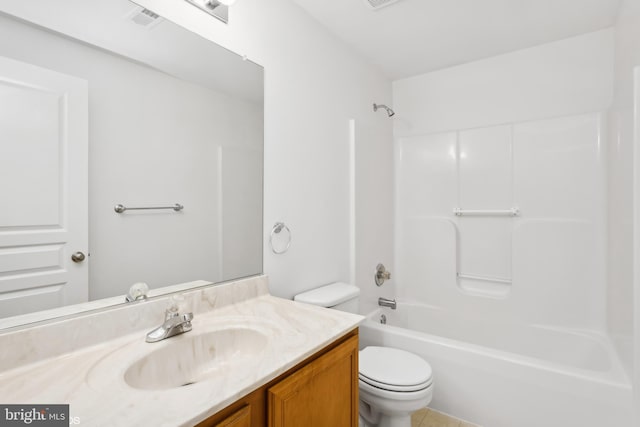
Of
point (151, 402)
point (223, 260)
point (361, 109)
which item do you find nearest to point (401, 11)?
point (361, 109)

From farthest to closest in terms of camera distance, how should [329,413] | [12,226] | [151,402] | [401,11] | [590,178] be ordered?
[590,178], [401,11], [329,413], [12,226], [151,402]

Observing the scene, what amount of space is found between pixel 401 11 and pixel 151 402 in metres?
2.16

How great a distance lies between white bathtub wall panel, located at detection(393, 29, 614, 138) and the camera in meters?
2.07

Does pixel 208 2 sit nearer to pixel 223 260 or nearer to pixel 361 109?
pixel 223 260

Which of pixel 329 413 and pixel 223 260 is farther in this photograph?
pixel 223 260

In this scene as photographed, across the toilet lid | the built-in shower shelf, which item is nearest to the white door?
the toilet lid

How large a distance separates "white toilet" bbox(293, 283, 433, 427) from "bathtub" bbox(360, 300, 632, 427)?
27cm

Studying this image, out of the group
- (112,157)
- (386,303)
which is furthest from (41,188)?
(386,303)

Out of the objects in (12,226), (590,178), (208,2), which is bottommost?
(12,226)

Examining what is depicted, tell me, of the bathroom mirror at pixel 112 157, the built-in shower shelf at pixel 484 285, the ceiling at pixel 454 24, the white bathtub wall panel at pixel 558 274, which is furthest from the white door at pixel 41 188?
the white bathtub wall panel at pixel 558 274

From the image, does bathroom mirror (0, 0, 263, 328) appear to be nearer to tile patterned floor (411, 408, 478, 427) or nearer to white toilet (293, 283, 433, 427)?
white toilet (293, 283, 433, 427)

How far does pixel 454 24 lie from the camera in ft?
6.48

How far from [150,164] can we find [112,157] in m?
0.12

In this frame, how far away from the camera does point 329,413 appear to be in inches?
39.6
